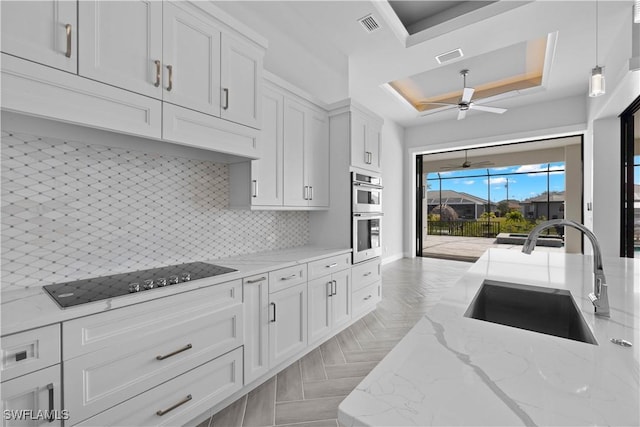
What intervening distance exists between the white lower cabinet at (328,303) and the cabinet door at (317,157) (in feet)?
2.62

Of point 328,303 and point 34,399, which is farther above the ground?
point 34,399

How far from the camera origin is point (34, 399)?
3.60 ft

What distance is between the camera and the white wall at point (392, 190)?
6.05m

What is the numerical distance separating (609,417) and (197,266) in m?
2.05

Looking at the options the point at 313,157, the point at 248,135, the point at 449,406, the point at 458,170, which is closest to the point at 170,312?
the point at 248,135

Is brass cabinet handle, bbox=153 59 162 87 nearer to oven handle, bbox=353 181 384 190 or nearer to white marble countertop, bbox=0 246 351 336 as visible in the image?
white marble countertop, bbox=0 246 351 336

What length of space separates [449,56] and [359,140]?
6.35 feet

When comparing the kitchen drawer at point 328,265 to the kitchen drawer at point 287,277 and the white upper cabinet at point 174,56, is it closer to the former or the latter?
the kitchen drawer at point 287,277

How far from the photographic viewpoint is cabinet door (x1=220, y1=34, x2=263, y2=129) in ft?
6.37

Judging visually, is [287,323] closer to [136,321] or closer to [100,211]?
[136,321]

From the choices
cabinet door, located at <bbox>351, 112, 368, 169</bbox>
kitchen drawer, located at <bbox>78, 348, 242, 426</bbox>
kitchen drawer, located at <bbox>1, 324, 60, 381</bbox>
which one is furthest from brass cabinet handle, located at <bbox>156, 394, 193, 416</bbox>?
cabinet door, located at <bbox>351, 112, 368, 169</bbox>

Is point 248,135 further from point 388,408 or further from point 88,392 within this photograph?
point 388,408

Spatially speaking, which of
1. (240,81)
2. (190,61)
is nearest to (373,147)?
(240,81)

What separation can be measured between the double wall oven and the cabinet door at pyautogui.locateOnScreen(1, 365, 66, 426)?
233 cm
